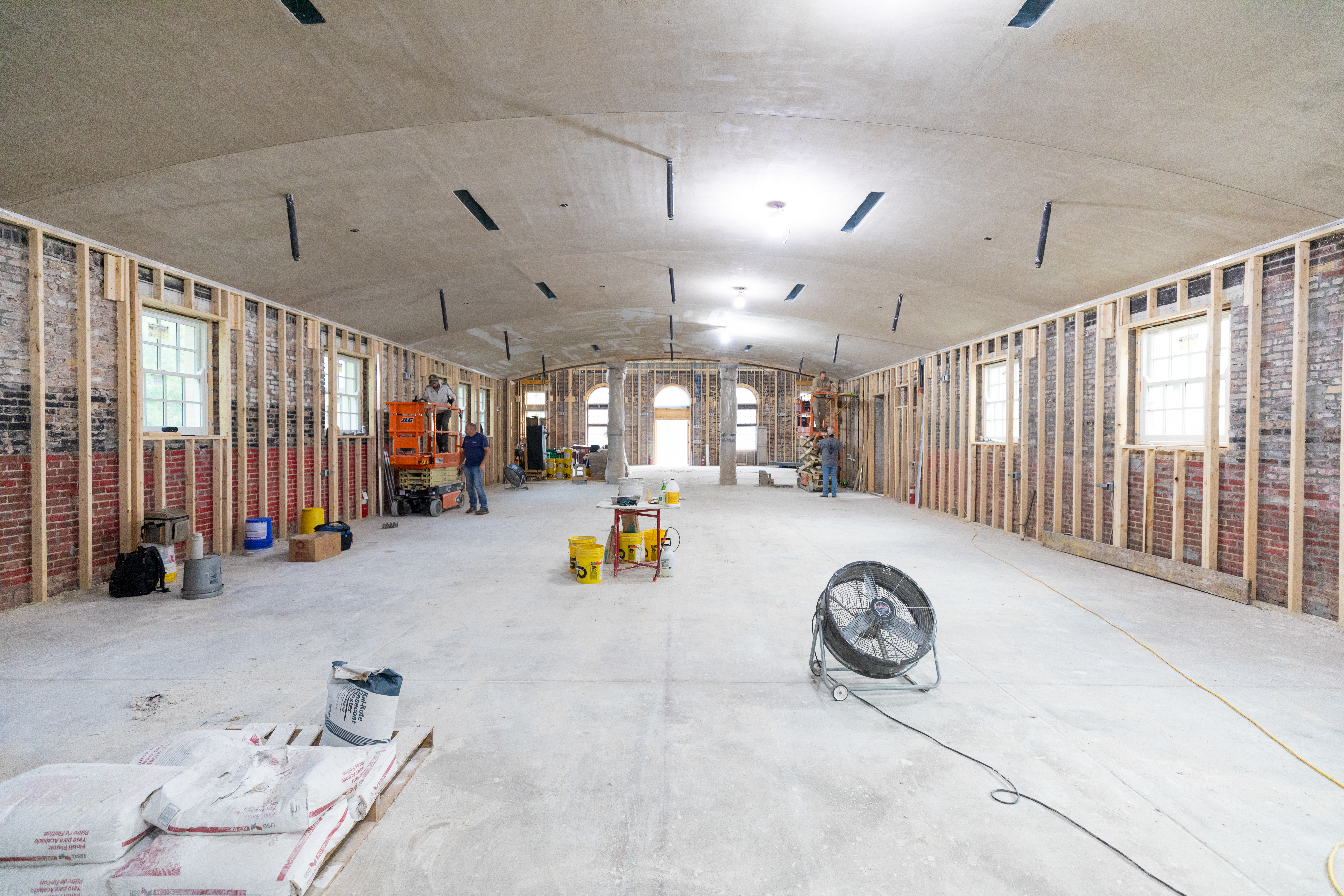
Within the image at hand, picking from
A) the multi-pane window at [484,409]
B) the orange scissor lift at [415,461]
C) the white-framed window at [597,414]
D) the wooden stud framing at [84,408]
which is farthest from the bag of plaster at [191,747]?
the white-framed window at [597,414]

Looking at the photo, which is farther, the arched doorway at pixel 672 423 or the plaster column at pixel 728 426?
the arched doorway at pixel 672 423

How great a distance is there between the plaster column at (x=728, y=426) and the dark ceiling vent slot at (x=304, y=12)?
576 inches

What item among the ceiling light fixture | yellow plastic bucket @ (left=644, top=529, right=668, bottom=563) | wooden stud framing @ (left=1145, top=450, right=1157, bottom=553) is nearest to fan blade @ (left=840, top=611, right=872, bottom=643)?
yellow plastic bucket @ (left=644, top=529, right=668, bottom=563)

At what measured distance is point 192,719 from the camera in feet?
10.3

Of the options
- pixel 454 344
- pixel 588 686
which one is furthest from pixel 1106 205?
pixel 454 344

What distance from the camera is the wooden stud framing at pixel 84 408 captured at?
5551 mm

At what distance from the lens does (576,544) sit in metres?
6.15

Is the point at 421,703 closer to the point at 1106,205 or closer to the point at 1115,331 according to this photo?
the point at 1106,205

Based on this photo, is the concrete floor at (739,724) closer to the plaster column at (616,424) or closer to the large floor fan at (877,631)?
the large floor fan at (877,631)

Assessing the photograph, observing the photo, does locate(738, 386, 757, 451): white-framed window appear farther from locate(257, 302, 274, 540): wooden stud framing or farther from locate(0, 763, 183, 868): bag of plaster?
locate(0, 763, 183, 868): bag of plaster

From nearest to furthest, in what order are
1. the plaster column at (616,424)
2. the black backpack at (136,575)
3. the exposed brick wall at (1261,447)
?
Result: the exposed brick wall at (1261,447) < the black backpack at (136,575) < the plaster column at (616,424)

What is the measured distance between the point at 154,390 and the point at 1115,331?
11334 mm

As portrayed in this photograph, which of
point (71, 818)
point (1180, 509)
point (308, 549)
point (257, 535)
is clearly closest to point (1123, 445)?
point (1180, 509)

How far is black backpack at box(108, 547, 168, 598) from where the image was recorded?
18.0ft
